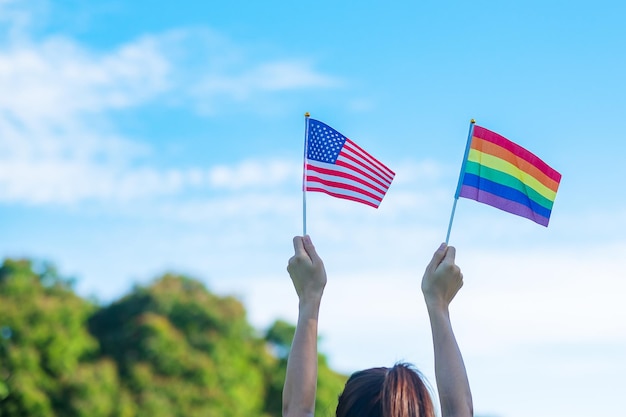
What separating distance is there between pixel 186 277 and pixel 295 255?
83.7ft

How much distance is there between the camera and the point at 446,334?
296cm

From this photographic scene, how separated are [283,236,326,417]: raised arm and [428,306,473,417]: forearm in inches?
14.9

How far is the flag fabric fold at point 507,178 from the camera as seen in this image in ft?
14.9

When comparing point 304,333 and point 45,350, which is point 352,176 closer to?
point 304,333

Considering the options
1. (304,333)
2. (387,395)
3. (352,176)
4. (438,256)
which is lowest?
(387,395)

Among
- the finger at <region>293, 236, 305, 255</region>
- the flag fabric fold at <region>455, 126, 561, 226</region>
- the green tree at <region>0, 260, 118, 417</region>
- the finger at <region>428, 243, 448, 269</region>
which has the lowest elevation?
the finger at <region>428, 243, 448, 269</region>

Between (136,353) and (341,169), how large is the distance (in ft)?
74.6

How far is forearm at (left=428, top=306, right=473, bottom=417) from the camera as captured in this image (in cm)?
279

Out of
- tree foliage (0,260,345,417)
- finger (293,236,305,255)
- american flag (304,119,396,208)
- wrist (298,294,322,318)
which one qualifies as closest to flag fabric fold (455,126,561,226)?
american flag (304,119,396,208)

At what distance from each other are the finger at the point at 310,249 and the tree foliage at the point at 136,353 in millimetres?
22231

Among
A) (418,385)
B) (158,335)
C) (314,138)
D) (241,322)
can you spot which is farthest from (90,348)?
(418,385)

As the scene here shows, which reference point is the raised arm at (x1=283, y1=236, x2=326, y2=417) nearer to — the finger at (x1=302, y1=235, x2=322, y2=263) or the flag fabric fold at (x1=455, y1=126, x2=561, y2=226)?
the finger at (x1=302, y1=235, x2=322, y2=263)

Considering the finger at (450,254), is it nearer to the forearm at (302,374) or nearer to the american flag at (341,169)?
the forearm at (302,374)

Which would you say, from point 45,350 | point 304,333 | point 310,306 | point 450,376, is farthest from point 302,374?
point 45,350
